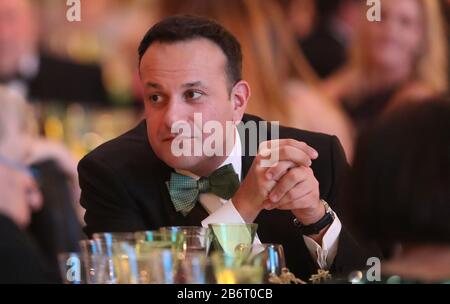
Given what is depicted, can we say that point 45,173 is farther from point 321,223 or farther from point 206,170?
point 321,223

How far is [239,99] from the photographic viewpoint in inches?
92.0

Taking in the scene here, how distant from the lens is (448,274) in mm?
1707

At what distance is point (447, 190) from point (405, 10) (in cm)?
→ 241

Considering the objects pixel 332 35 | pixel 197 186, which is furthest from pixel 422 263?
pixel 332 35

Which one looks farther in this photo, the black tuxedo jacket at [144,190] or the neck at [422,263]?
the black tuxedo jacket at [144,190]

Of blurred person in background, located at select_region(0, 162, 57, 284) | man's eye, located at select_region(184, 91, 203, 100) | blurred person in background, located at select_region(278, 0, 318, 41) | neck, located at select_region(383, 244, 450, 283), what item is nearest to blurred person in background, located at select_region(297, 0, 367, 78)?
blurred person in background, located at select_region(278, 0, 318, 41)

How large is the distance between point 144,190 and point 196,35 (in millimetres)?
360

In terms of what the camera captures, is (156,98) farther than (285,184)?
Yes

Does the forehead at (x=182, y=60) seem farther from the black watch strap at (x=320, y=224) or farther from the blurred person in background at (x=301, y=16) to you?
the blurred person in background at (x=301, y=16)

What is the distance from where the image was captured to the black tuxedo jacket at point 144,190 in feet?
7.23

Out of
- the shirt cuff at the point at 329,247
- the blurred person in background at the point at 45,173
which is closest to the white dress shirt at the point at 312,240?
the shirt cuff at the point at 329,247

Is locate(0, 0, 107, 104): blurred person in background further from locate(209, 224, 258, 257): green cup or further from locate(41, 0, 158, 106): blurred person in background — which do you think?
locate(209, 224, 258, 257): green cup

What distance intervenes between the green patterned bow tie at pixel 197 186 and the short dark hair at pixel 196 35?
0.21 meters

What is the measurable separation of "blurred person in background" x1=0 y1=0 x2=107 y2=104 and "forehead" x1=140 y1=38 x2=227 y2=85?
2177 mm
